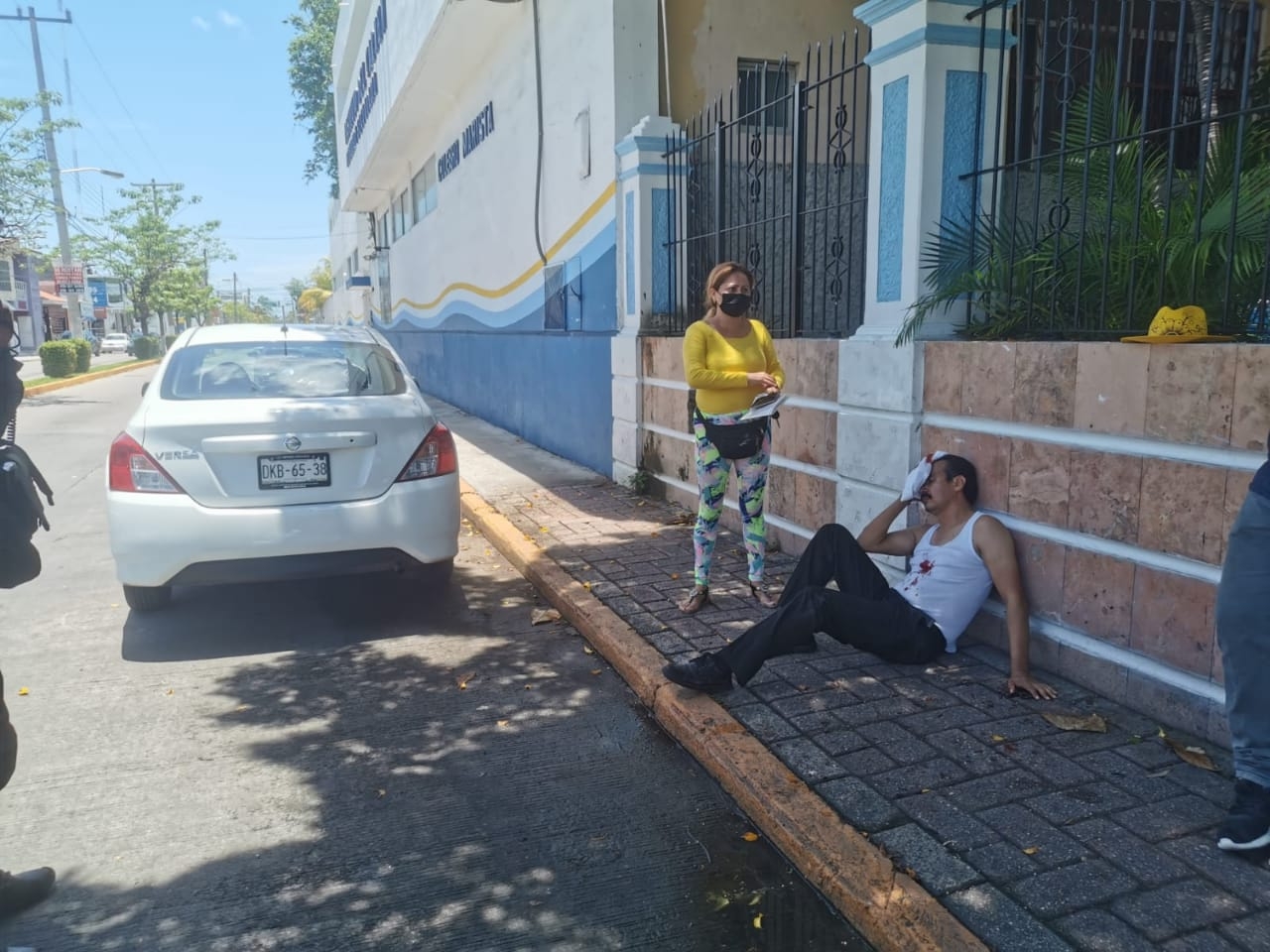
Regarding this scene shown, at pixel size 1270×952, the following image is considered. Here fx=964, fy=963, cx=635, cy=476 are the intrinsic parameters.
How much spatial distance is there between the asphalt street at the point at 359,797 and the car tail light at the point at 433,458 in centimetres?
82

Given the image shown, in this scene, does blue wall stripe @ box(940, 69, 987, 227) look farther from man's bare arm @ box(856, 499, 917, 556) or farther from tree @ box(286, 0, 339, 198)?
tree @ box(286, 0, 339, 198)

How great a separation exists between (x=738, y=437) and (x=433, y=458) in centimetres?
160

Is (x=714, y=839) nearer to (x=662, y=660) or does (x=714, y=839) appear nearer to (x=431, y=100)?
(x=662, y=660)

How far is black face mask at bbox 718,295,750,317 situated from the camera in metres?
4.65

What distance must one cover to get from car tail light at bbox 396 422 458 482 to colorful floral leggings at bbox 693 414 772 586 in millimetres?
1308

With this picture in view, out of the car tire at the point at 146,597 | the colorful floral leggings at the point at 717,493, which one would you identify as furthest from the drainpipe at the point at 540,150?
the car tire at the point at 146,597

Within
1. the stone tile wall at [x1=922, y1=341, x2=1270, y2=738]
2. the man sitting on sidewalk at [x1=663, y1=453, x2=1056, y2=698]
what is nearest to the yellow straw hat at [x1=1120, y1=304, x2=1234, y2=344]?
the stone tile wall at [x1=922, y1=341, x2=1270, y2=738]

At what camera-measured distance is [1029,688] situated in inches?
A: 145

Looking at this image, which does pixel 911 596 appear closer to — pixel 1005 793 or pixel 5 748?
pixel 1005 793

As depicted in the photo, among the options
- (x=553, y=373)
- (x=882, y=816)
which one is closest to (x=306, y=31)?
(x=553, y=373)

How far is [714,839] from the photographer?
3025mm

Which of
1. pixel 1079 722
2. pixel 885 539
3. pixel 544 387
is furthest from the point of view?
pixel 544 387

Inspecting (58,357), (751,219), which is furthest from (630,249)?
(58,357)

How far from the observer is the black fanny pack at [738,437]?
4.68 metres
